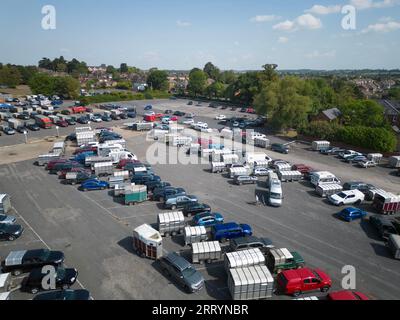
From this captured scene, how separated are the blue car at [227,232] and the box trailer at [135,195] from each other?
22.6ft

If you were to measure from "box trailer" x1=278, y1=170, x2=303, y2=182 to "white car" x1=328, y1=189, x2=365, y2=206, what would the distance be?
4.47 meters

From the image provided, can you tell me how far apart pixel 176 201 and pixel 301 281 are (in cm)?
1053

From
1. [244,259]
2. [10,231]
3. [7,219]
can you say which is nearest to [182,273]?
[244,259]

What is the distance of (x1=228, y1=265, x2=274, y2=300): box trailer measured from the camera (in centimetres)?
1312

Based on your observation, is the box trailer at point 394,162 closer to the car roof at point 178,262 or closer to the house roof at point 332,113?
the house roof at point 332,113

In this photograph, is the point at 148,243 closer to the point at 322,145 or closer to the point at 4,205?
the point at 4,205

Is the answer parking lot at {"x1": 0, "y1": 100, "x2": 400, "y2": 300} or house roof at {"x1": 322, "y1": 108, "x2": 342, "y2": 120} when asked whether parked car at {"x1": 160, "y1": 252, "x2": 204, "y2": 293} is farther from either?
house roof at {"x1": 322, "y1": 108, "x2": 342, "y2": 120}

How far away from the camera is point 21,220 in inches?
787

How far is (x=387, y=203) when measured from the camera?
878 inches

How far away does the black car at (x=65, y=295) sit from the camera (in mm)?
12586

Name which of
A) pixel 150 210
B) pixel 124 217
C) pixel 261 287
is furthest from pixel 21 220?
pixel 261 287

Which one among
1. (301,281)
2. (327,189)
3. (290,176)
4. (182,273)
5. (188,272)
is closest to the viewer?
(301,281)

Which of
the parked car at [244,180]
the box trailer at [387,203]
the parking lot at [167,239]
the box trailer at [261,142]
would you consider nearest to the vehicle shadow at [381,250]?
the parking lot at [167,239]
